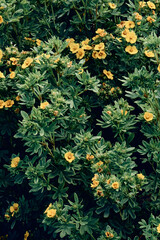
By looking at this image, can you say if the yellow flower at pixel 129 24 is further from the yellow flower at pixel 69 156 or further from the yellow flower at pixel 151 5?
the yellow flower at pixel 69 156

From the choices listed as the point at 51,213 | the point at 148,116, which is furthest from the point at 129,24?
the point at 51,213

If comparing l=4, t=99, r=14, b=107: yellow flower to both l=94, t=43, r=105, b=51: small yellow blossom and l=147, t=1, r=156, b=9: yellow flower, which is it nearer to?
l=94, t=43, r=105, b=51: small yellow blossom

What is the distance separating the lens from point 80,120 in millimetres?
2605

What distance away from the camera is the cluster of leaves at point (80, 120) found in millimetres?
2381

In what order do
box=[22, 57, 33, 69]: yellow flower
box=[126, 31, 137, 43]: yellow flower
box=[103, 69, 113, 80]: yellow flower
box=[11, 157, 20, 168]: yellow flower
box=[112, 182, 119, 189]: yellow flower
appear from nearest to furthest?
box=[112, 182, 119, 189]: yellow flower → box=[11, 157, 20, 168]: yellow flower → box=[22, 57, 33, 69]: yellow flower → box=[126, 31, 137, 43]: yellow flower → box=[103, 69, 113, 80]: yellow flower

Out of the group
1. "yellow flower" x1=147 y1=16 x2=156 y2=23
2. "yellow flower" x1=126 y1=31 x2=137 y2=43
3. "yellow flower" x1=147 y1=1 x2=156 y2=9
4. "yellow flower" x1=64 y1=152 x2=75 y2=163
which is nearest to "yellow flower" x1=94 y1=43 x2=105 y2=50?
"yellow flower" x1=126 y1=31 x2=137 y2=43

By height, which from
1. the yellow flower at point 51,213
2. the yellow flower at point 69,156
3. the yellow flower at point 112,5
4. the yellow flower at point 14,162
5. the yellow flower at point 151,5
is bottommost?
the yellow flower at point 51,213

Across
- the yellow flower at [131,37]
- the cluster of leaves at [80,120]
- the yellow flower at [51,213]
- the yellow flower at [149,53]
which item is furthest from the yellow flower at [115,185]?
the yellow flower at [131,37]

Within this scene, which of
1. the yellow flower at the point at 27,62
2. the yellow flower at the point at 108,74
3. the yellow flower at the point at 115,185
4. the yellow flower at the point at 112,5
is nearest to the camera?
the yellow flower at the point at 115,185

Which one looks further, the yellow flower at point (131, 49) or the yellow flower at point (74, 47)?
Result: the yellow flower at point (74, 47)

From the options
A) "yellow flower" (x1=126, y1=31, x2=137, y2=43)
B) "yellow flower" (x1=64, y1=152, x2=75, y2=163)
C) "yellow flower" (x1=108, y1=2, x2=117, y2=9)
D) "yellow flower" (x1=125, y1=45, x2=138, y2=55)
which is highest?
"yellow flower" (x1=108, y1=2, x2=117, y2=9)

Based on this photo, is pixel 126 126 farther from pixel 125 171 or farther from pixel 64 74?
pixel 64 74

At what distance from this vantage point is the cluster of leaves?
93.7 inches

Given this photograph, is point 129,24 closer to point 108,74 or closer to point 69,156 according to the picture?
point 108,74
